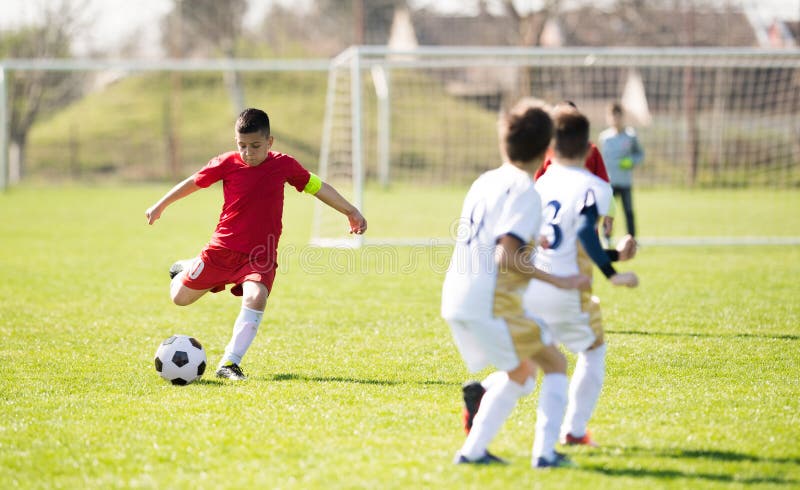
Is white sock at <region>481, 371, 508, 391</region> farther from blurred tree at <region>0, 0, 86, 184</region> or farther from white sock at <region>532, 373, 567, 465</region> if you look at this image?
blurred tree at <region>0, 0, 86, 184</region>

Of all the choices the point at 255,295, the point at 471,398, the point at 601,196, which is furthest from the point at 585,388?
the point at 255,295

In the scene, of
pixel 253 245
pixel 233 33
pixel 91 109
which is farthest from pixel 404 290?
pixel 233 33

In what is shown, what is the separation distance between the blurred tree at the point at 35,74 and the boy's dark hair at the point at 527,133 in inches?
1266

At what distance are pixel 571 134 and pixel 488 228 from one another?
2.30 feet

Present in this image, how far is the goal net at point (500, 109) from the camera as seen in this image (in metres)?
14.6

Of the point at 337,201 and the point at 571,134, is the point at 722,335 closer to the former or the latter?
the point at 337,201

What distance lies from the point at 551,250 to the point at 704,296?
583 centimetres

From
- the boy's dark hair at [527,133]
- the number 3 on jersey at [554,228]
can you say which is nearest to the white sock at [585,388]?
the number 3 on jersey at [554,228]

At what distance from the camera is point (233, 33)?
4356 cm

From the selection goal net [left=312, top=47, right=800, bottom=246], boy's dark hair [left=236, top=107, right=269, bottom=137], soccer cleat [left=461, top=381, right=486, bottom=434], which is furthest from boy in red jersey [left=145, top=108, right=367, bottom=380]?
goal net [left=312, top=47, right=800, bottom=246]

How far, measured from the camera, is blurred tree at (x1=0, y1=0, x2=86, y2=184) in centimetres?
3400

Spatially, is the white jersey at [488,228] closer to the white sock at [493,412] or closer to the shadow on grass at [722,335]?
the white sock at [493,412]

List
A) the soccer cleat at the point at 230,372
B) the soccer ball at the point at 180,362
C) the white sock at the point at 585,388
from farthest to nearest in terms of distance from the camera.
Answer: the soccer cleat at the point at 230,372 → the soccer ball at the point at 180,362 → the white sock at the point at 585,388

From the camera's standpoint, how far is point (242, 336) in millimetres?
5957
